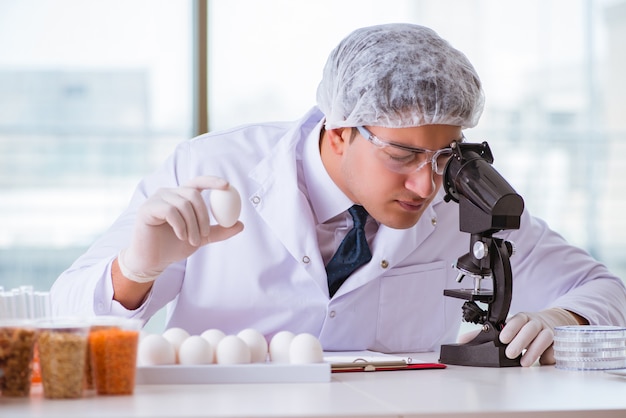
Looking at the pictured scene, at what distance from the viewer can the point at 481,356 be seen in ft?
5.36

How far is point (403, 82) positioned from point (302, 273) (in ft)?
1.67

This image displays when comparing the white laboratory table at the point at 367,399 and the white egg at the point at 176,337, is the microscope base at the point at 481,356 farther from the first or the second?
the white egg at the point at 176,337

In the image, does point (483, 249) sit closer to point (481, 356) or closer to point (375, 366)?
point (481, 356)

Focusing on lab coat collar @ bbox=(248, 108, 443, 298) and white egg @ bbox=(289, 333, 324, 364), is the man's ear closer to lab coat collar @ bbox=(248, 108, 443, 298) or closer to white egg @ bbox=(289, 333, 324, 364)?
lab coat collar @ bbox=(248, 108, 443, 298)

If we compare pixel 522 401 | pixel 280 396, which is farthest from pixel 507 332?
pixel 280 396

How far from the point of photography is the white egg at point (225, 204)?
1.42 metres

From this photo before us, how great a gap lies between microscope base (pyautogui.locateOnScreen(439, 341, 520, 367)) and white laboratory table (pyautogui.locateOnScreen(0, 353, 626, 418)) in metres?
0.18

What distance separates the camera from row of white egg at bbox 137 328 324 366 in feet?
4.44

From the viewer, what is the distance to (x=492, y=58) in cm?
438

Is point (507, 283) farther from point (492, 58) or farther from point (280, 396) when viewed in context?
point (492, 58)

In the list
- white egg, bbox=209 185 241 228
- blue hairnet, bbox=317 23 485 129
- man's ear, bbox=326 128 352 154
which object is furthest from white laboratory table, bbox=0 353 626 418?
man's ear, bbox=326 128 352 154

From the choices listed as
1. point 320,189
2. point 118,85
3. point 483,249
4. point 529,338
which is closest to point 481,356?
point 529,338

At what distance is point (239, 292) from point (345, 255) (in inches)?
10.6

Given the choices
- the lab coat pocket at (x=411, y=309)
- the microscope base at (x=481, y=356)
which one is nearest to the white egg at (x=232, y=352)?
the microscope base at (x=481, y=356)
